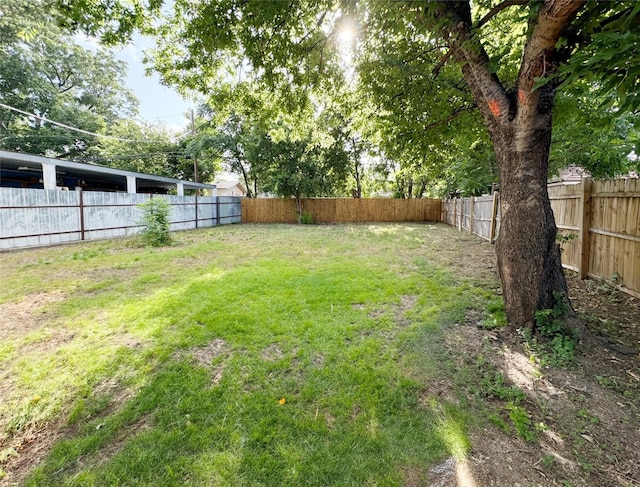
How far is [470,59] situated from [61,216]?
32.8 ft

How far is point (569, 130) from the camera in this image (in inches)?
261

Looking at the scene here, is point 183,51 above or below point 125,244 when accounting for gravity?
above

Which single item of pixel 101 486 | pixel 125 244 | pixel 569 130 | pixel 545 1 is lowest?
pixel 101 486

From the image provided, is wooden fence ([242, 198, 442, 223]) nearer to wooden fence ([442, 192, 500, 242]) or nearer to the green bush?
wooden fence ([442, 192, 500, 242])

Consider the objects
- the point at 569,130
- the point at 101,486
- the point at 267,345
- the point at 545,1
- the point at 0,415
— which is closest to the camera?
the point at 101,486

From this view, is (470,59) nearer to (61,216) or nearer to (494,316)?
(494,316)

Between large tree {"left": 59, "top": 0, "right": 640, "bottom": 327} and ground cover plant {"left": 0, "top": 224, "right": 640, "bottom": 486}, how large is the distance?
0.88 metres

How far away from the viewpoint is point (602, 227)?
152 inches

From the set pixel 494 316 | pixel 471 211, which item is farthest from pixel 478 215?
pixel 494 316

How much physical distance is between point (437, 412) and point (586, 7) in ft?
10.1

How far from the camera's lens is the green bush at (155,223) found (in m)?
7.74

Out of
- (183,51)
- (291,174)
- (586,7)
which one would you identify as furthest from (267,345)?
(291,174)

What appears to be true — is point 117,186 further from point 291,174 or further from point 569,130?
point 569,130

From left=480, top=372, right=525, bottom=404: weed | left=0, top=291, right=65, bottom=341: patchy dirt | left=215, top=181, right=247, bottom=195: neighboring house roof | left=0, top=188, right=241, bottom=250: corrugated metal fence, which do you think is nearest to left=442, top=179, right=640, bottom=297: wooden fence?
left=480, top=372, right=525, bottom=404: weed
